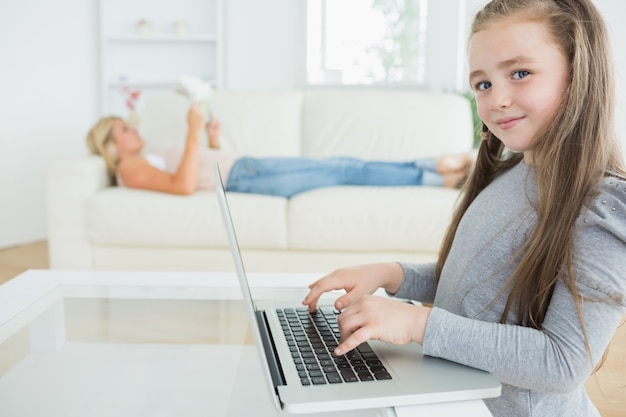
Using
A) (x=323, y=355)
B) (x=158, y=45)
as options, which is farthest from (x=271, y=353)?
(x=158, y=45)

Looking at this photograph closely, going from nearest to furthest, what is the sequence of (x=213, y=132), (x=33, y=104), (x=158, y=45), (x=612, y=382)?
(x=612, y=382) < (x=213, y=132) < (x=33, y=104) < (x=158, y=45)

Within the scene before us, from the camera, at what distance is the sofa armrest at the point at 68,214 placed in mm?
2256

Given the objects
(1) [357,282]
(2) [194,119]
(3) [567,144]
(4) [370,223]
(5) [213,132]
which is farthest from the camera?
(5) [213,132]

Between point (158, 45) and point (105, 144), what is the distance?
1.71m

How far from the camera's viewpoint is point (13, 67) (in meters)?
3.35

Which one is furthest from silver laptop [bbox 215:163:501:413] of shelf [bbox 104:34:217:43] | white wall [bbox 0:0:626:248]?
shelf [bbox 104:34:217:43]

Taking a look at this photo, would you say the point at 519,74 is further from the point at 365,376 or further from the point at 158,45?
the point at 158,45

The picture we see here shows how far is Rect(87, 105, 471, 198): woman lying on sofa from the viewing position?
2355 millimetres

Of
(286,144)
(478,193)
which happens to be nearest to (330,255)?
(286,144)

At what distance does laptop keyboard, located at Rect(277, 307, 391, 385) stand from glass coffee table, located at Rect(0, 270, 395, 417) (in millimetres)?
40

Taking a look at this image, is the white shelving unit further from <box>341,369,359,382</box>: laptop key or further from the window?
<box>341,369,359,382</box>: laptop key

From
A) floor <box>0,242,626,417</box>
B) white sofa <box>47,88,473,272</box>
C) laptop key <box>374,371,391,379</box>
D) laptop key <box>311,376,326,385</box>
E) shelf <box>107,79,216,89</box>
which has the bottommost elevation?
floor <box>0,242,626,417</box>

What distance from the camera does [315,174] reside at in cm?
246

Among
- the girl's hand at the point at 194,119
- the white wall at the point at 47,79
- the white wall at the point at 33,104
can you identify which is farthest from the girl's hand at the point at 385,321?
the white wall at the point at 33,104
